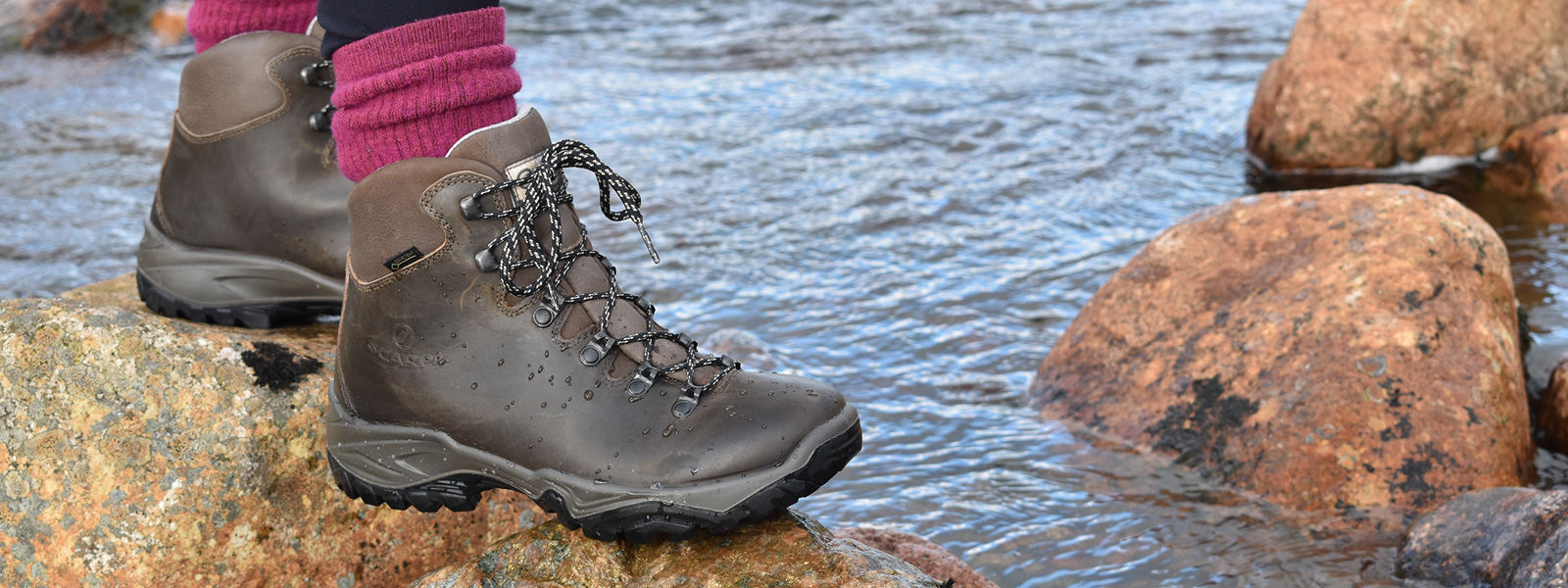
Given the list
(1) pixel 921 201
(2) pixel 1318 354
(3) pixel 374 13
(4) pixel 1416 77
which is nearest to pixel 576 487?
(3) pixel 374 13

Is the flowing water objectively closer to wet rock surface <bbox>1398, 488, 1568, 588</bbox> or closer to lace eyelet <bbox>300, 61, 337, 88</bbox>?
wet rock surface <bbox>1398, 488, 1568, 588</bbox>

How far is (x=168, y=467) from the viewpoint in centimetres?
195

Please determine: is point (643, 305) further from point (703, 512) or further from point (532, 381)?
point (703, 512)

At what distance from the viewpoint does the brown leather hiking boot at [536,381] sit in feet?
5.69

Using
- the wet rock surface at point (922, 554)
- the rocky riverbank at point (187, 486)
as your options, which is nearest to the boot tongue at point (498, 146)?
the rocky riverbank at point (187, 486)

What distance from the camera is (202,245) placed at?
239 cm

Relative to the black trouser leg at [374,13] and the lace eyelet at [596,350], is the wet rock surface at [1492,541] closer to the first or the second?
the lace eyelet at [596,350]

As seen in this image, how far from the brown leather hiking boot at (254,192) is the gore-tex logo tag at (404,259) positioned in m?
0.53

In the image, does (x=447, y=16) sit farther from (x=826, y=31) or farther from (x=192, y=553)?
(x=826, y=31)

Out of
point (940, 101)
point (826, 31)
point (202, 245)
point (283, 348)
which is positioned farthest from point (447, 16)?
point (826, 31)

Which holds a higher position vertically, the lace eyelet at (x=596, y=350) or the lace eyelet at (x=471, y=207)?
the lace eyelet at (x=471, y=207)

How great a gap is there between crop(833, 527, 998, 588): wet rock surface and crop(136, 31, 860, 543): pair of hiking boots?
43 cm

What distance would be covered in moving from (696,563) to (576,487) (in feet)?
0.67

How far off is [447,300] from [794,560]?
2.09 feet
